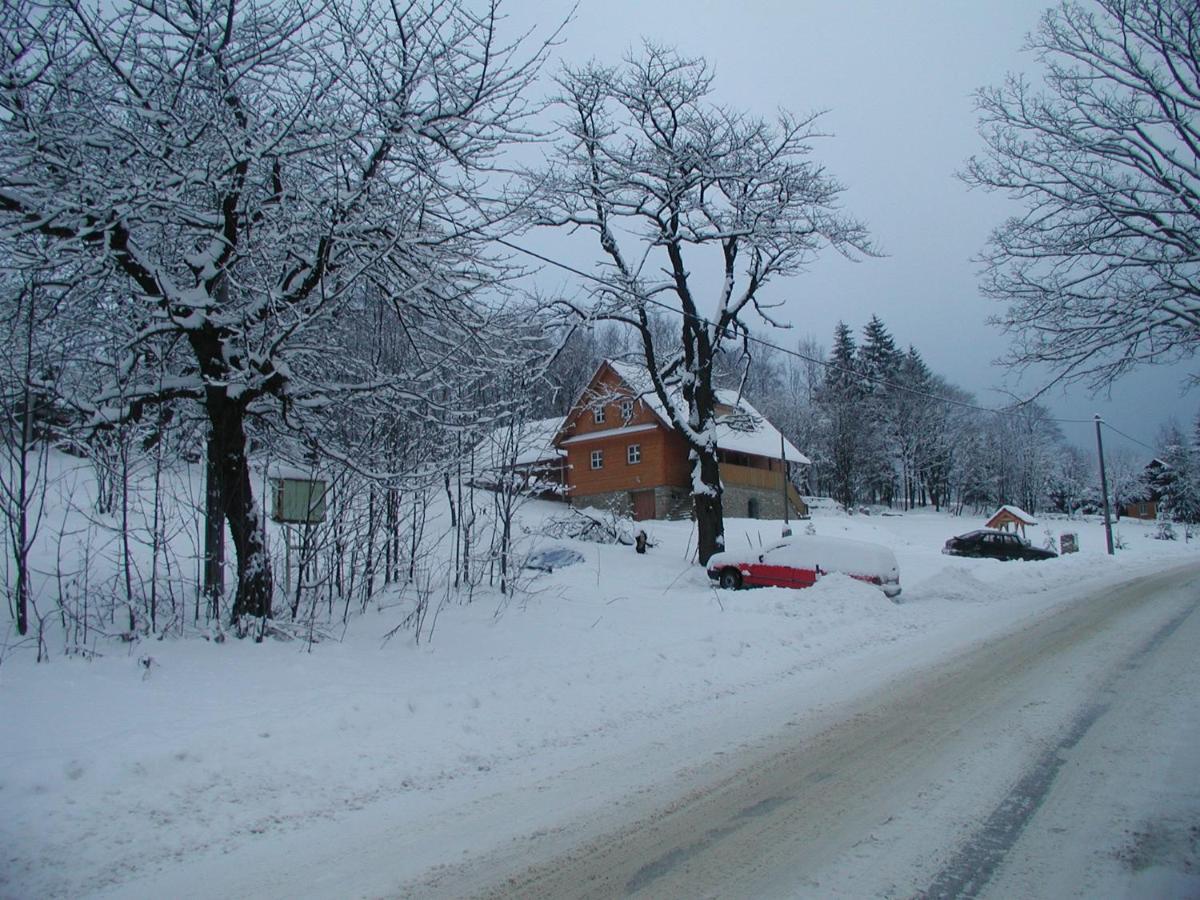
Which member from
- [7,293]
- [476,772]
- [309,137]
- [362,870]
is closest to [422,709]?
[476,772]

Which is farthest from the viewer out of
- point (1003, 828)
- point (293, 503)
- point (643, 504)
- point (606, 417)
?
point (606, 417)

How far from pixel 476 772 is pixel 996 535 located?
105ft

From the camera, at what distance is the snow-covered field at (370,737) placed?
438 cm

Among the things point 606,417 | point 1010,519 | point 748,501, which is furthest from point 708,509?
point 1010,519

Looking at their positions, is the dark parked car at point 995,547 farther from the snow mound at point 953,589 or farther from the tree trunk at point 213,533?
the tree trunk at point 213,533

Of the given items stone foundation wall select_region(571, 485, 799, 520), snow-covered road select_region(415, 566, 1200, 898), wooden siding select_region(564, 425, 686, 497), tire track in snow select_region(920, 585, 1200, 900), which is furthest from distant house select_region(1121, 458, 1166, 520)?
tire track in snow select_region(920, 585, 1200, 900)

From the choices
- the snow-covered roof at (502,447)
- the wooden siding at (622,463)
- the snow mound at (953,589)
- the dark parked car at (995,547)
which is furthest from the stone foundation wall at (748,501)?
the snow-covered roof at (502,447)

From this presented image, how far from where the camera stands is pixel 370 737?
6.25 meters

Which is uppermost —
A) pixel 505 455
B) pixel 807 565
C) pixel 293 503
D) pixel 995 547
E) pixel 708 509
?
pixel 505 455

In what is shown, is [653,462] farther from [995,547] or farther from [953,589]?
[953,589]

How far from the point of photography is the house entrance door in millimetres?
41125

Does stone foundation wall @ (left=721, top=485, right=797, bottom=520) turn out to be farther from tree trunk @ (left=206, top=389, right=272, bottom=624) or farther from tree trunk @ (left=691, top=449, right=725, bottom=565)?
tree trunk @ (left=206, top=389, right=272, bottom=624)

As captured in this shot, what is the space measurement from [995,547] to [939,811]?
30705 millimetres

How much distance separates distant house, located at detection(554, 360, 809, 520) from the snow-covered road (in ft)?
99.2
